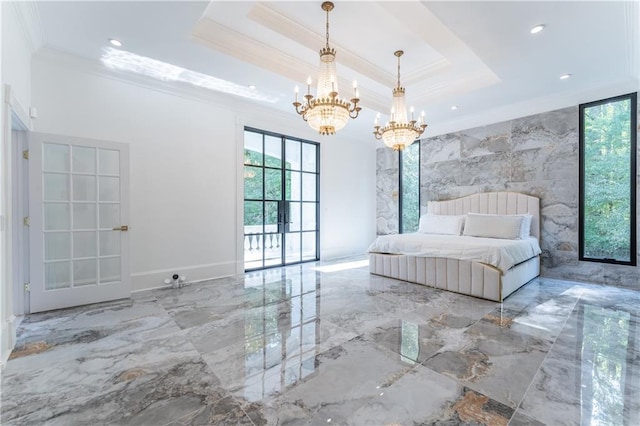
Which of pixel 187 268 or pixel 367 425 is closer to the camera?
pixel 367 425

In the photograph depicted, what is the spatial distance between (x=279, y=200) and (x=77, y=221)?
311 cm

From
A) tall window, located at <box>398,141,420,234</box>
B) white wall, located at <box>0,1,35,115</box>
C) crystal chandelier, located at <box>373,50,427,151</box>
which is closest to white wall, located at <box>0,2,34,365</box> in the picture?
white wall, located at <box>0,1,35,115</box>

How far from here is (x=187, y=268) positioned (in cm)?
435

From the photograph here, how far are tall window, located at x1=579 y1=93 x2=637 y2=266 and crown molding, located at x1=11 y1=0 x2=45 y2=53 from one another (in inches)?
279

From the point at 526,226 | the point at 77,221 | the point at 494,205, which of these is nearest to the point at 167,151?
the point at 77,221

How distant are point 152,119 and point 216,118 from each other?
0.95 metres

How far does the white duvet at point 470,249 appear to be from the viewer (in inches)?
142

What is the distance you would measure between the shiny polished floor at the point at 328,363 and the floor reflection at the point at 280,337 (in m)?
0.02

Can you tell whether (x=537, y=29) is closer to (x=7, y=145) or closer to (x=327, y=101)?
(x=327, y=101)

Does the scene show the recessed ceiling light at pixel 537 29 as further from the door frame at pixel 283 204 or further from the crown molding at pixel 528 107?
the door frame at pixel 283 204

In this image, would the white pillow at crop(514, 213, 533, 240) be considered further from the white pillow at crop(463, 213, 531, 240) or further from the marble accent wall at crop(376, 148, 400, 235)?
the marble accent wall at crop(376, 148, 400, 235)

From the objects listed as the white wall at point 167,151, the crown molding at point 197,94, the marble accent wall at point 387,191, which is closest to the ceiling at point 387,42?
the crown molding at point 197,94

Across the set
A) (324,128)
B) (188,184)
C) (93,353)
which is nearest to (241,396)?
(93,353)

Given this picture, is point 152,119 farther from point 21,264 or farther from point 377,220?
point 377,220
